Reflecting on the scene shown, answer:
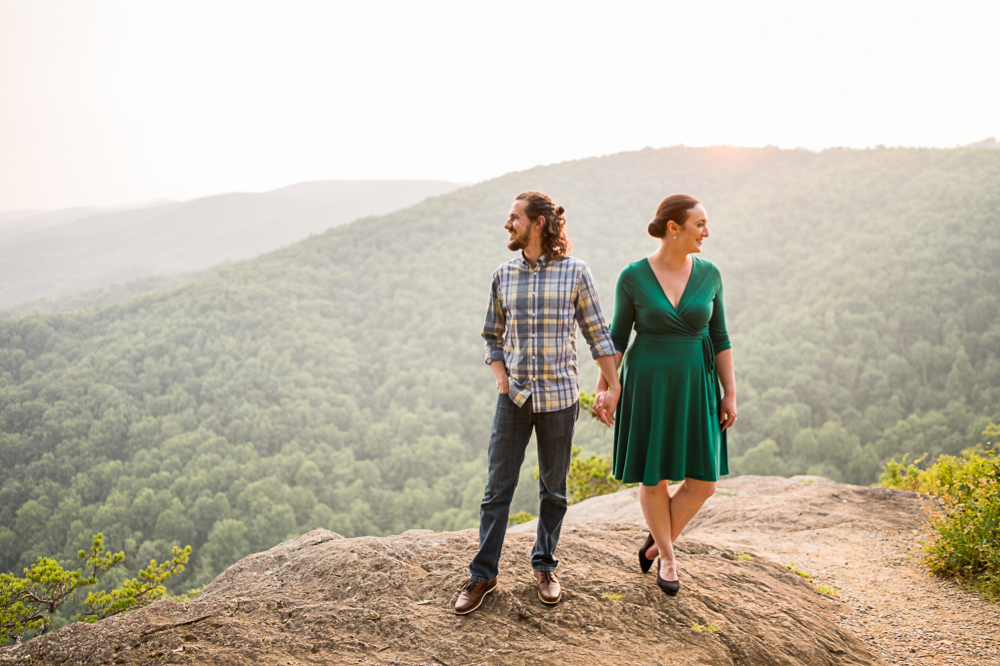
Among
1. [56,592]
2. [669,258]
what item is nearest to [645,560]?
[669,258]

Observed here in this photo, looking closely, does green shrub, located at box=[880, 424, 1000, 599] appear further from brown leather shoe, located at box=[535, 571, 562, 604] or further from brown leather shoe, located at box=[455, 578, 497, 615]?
brown leather shoe, located at box=[455, 578, 497, 615]

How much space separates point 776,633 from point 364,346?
62.9 metres

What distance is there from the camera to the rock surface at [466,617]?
7.86 ft

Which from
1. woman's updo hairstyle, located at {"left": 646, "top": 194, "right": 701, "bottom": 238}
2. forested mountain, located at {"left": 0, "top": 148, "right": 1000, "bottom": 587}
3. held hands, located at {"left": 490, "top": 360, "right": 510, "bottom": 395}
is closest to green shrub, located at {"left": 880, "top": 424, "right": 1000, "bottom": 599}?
woman's updo hairstyle, located at {"left": 646, "top": 194, "right": 701, "bottom": 238}

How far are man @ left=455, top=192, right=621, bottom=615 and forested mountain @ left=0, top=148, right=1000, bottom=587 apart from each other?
119 ft

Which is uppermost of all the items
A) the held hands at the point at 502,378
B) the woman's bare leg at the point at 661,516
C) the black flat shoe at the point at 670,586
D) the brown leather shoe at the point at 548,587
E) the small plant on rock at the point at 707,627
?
the held hands at the point at 502,378

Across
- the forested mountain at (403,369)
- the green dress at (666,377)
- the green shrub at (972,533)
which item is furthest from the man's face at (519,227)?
the forested mountain at (403,369)

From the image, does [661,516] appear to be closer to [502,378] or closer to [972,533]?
[502,378]

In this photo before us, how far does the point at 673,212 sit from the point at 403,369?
58.0 meters

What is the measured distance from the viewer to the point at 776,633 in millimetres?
2805

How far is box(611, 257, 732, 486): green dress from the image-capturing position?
2715mm

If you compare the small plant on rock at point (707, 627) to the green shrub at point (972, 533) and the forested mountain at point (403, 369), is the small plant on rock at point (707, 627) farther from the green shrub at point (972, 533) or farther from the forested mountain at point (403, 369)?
the forested mountain at point (403, 369)

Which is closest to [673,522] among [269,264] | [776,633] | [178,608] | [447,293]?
[776,633]

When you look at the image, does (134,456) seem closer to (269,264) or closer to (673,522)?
(269,264)
